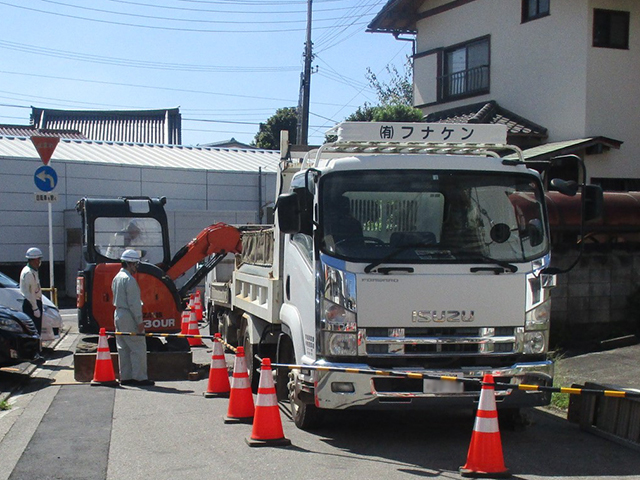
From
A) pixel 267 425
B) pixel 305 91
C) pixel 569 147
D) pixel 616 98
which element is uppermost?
pixel 305 91

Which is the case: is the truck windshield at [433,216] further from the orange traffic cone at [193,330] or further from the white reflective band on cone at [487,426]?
the orange traffic cone at [193,330]

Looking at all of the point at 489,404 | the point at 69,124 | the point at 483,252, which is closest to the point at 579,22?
the point at 483,252

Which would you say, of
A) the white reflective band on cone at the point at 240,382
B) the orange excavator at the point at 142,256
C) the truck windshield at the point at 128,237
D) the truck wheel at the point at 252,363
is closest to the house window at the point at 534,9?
the orange excavator at the point at 142,256

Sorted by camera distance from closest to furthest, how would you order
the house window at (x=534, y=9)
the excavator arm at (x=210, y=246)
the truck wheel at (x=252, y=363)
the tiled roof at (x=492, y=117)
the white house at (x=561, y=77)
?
the truck wheel at (x=252, y=363)
the excavator arm at (x=210, y=246)
the white house at (x=561, y=77)
the tiled roof at (x=492, y=117)
the house window at (x=534, y=9)

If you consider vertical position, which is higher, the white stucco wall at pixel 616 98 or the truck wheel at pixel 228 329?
the white stucco wall at pixel 616 98

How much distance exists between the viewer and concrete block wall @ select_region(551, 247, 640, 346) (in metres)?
12.4

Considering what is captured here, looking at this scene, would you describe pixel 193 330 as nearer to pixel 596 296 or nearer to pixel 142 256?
pixel 142 256

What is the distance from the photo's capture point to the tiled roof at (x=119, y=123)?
3797cm

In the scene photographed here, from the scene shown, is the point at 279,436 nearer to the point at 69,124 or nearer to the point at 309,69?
the point at 309,69

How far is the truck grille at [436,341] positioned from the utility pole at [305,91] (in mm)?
20002

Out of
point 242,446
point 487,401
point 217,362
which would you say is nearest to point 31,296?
point 217,362

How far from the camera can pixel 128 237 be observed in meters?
13.7

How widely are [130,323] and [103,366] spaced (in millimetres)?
683

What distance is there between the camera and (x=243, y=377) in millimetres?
8305
